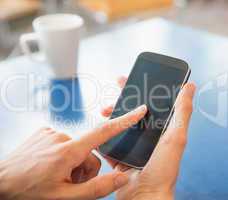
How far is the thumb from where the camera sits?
44cm

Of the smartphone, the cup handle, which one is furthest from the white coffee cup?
the smartphone

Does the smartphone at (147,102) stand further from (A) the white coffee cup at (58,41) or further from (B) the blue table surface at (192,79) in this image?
(A) the white coffee cup at (58,41)

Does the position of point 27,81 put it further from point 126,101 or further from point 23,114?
point 126,101

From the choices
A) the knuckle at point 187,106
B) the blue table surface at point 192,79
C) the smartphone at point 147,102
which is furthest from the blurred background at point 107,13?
the knuckle at point 187,106

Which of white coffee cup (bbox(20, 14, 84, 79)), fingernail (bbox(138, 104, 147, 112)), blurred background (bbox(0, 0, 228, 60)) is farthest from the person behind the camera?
blurred background (bbox(0, 0, 228, 60))

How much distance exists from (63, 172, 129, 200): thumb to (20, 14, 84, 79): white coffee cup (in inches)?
13.9

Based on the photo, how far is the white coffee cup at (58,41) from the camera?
0.72 m

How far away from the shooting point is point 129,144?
1.81 ft

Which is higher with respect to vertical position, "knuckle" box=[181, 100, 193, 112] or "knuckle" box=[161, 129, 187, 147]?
"knuckle" box=[181, 100, 193, 112]

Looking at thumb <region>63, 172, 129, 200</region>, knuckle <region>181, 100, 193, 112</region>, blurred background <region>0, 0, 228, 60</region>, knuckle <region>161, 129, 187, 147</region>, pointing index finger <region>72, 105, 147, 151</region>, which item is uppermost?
knuckle <region>181, 100, 193, 112</region>

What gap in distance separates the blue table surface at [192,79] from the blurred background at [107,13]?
594 millimetres

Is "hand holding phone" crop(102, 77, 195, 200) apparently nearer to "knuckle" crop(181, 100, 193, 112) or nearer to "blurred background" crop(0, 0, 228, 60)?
"knuckle" crop(181, 100, 193, 112)

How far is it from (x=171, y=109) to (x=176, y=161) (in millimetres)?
95

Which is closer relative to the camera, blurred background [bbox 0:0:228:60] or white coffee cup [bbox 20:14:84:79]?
white coffee cup [bbox 20:14:84:79]
